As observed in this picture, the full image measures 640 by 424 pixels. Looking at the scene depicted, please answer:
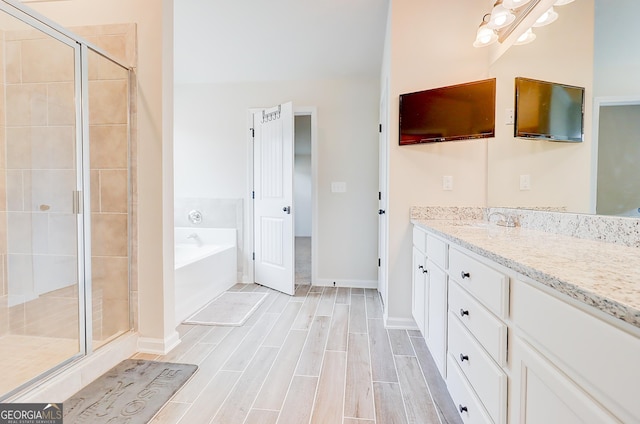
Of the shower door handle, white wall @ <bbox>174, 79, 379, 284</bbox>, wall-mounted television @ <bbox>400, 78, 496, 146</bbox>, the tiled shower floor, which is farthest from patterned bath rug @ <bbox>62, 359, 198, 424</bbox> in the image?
wall-mounted television @ <bbox>400, 78, 496, 146</bbox>

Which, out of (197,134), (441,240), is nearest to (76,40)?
(197,134)

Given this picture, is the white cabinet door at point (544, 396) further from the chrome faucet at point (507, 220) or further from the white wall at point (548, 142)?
the chrome faucet at point (507, 220)

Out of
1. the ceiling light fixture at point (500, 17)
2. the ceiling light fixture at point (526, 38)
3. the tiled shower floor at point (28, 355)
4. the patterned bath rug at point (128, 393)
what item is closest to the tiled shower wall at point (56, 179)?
the tiled shower floor at point (28, 355)

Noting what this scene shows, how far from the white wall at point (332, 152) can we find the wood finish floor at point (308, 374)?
0.97 metres

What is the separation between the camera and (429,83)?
2248mm

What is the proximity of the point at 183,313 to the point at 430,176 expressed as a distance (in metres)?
2.38

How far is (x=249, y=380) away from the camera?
1652 mm

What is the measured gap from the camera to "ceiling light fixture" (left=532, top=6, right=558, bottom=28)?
1592 millimetres

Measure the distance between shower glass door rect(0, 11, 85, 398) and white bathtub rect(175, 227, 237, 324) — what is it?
0.76 metres

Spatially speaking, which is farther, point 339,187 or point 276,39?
point 339,187

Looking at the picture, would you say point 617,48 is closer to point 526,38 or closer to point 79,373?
point 526,38

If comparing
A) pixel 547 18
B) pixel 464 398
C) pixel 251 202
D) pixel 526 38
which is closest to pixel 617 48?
pixel 547 18

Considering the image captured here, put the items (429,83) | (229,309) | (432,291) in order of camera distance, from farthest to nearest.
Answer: (229,309) → (429,83) → (432,291)

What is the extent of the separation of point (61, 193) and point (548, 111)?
3061 mm
